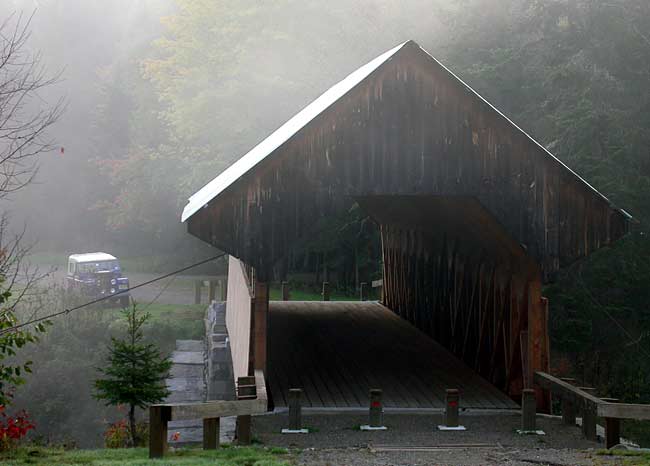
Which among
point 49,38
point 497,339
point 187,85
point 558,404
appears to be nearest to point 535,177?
point 497,339

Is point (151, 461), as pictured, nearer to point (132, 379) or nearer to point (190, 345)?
point (132, 379)

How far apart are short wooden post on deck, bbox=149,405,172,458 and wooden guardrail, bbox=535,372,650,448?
4.50 m

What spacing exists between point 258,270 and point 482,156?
3.39 metres

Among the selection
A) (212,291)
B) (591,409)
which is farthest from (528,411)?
(212,291)

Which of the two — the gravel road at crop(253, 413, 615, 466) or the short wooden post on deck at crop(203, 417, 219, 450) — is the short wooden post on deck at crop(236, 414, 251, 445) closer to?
the gravel road at crop(253, 413, 615, 466)

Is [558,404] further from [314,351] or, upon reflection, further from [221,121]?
[221,121]

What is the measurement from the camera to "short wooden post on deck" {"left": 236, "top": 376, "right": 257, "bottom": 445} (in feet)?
33.1

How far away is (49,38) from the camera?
199 feet

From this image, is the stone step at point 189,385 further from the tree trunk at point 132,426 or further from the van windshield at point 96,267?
the van windshield at point 96,267

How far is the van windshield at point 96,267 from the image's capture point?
3141 centimetres

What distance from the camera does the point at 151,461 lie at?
8.62 metres

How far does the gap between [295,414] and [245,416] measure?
39.5 inches

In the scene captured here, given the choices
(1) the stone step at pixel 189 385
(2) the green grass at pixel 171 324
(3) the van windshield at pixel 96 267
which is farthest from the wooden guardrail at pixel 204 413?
(3) the van windshield at pixel 96 267

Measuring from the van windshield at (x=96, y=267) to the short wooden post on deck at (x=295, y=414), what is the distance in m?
21.6
